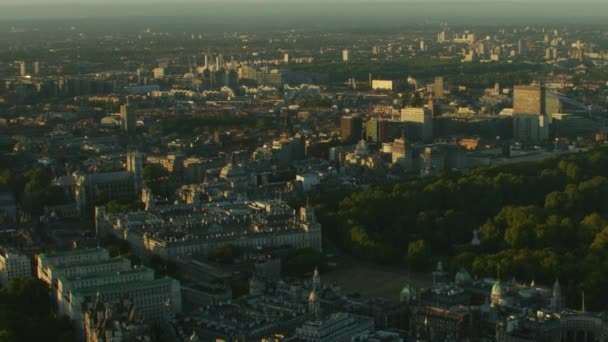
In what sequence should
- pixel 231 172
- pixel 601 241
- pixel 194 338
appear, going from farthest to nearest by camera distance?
pixel 231 172
pixel 601 241
pixel 194 338

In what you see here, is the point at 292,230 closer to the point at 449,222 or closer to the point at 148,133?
the point at 449,222

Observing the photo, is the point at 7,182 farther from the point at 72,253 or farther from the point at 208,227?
the point at 72,253

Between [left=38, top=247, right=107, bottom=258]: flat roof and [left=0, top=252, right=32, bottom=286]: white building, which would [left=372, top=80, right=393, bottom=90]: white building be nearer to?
[left=38, top=247, right=107, bottom=258]: flat roof

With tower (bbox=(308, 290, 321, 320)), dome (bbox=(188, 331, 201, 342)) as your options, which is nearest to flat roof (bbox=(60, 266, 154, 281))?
tower (bbox=(308, 290, 321, 320))

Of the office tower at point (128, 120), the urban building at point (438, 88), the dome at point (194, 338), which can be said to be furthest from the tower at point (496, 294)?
the urban building at point (438, 88)

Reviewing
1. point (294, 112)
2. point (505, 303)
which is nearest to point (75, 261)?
point (505, 303)

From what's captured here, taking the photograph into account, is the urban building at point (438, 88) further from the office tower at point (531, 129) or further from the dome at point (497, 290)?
the dome at point (497, 290)

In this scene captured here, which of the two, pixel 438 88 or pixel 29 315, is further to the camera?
pixel 438 88

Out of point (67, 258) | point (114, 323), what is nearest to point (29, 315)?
point (67, 258)
